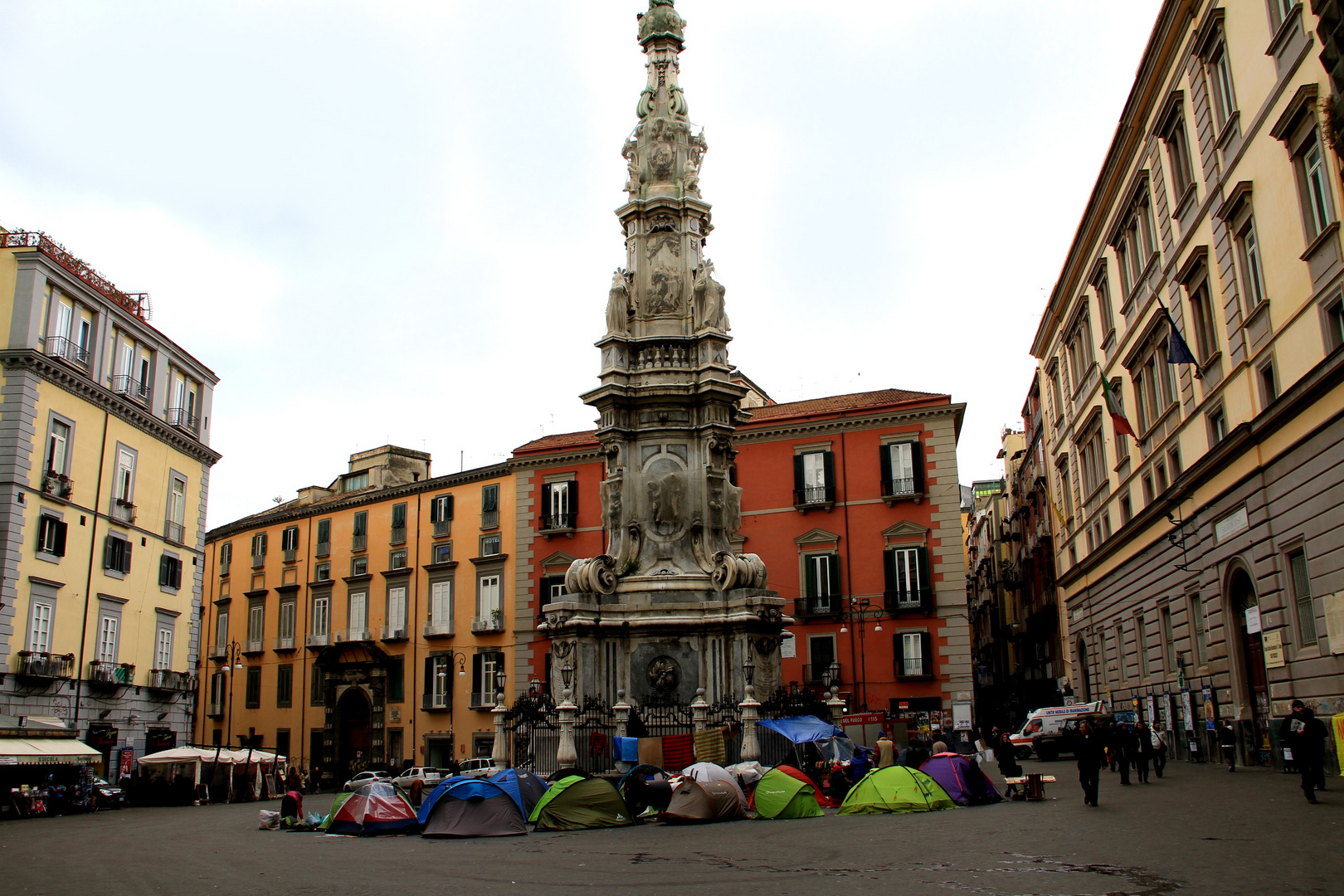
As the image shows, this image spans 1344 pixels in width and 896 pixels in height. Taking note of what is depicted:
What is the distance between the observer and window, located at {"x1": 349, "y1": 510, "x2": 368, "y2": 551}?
55375 mm

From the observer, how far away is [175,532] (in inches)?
1651

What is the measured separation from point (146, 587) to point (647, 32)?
26050mm

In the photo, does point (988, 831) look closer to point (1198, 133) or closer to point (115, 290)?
point (1198, 133)

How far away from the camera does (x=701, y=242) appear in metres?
27.5

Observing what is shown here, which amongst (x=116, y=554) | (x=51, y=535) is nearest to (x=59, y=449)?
(x=51, y=535)

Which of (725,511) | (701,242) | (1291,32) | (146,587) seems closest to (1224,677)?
(725,511)

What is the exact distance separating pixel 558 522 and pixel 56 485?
2027 centimetres

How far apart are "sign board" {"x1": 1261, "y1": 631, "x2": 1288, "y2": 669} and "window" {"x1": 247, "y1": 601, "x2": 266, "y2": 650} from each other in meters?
48.3

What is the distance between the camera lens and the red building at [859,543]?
42875 millimetres

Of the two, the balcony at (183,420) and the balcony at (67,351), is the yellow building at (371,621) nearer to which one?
the balcony at (183,420)

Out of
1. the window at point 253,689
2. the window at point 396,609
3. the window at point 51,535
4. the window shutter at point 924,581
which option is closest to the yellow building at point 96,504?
the window at point 51,535

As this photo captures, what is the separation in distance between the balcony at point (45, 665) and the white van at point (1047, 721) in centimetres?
2862

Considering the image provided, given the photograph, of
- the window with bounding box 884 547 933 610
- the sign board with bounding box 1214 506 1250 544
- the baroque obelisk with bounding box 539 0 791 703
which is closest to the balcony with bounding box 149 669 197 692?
the baroque obelisk with bounding box 539 0 791 703

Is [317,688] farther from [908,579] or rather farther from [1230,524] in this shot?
[1230,524]
